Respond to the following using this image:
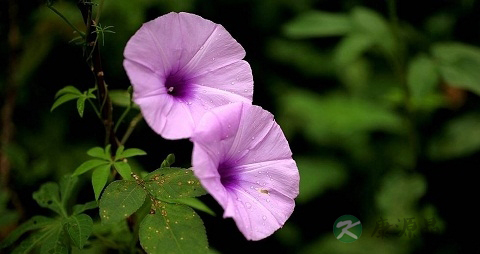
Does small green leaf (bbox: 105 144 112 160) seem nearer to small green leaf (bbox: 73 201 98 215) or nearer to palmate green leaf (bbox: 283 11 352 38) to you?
small green leaf (bbox: 73 201 98 215)

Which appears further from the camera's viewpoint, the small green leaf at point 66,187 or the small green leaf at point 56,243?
the small green leaf at point 66,187

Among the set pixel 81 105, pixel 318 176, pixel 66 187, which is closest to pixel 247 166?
pixel 81 105

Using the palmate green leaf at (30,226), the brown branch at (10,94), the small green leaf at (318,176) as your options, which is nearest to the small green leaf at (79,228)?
the palmate green leaf at (30,226)

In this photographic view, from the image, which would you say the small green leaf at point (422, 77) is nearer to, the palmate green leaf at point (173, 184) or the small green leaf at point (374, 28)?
the small green leaf at point (374, 28)

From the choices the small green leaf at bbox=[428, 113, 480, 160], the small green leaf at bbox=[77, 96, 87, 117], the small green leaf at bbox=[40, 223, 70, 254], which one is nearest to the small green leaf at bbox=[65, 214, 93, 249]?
the small green leaf at bbox=[40, 223, 70, 254]

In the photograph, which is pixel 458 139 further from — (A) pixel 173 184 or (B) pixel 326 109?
(A) pixel 173 184

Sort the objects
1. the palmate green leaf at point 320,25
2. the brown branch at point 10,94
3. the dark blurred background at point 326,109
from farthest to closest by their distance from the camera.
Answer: the palmate green leaf at point 320,25 < the dark blurred background at point 326,109 < the brown branch at point 10,94
